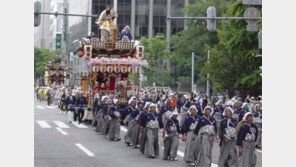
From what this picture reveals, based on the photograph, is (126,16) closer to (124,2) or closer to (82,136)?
(124,2)

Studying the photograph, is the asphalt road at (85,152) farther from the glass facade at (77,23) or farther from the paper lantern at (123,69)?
the glass facade at (77,23)

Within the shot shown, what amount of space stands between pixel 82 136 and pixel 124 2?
4977 cm

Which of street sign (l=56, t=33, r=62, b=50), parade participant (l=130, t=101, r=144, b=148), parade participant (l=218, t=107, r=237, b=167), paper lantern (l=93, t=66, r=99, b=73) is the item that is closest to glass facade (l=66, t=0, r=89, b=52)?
street sign (l=56, t=33, r=62, b=50)

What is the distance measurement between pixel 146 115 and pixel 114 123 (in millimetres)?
4557

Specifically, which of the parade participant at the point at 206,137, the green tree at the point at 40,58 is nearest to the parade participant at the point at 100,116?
the parade participant at the point at 206,137

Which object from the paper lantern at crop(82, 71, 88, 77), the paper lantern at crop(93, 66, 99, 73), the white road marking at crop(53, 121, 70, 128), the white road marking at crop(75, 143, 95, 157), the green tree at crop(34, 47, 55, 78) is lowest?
the white road marking at crop(75, 143, 95, 157)

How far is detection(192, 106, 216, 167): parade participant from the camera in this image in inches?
559

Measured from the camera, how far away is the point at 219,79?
4188 centimetres

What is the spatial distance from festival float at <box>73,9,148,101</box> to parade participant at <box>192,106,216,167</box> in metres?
13.3

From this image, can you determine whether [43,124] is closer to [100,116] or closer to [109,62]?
[109,62]

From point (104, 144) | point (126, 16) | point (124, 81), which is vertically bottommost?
point (104, 144)

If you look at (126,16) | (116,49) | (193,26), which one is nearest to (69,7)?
(126,16)

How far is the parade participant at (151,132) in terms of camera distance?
1680 cm

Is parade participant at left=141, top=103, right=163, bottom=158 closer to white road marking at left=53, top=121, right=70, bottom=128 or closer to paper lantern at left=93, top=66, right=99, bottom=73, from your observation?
paper lantern at left=93, top=66, right=99, bottom=73
